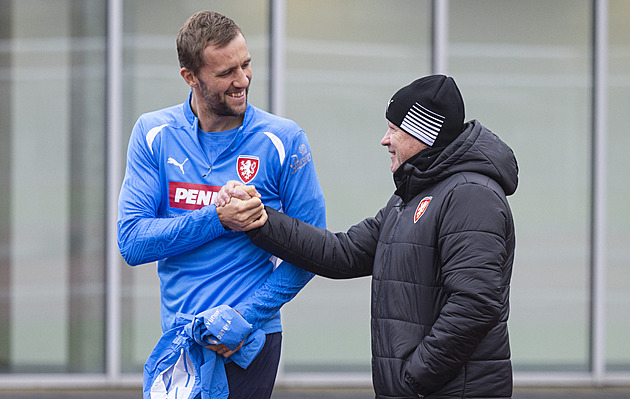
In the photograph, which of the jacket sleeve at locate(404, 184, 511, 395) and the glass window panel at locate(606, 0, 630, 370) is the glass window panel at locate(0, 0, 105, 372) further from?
the jacket sleeve at locate(404, 184, 511, 395)

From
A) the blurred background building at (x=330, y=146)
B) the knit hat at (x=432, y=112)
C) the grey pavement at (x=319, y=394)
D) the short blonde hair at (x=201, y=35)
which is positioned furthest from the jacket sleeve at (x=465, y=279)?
the blurred background building at (x=330, y=146)

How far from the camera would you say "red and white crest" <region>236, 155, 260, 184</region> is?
100 inches

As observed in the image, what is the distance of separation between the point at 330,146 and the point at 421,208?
3.98m

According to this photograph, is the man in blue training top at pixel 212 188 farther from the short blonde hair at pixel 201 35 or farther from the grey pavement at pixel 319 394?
the grey pavement at pixel 319 394

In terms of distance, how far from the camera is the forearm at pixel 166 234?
2430 mm

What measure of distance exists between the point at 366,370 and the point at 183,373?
4.15m

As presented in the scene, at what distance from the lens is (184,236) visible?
2.43 meters

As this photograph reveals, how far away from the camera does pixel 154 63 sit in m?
6.34

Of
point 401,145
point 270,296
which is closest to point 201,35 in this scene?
point 401,145

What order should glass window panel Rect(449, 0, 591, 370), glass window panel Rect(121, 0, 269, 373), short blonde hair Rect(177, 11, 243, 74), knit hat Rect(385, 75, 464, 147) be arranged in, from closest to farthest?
short blonde hair Rect(177, 11, 243, 74) < knit hat Rect(385, 75, 464, 147) < glass window panel Rect(121, 0, 269, 373) < glass window panel Rect(449, 0, 591, 370)

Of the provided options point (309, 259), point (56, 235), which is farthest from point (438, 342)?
point (56, 235)

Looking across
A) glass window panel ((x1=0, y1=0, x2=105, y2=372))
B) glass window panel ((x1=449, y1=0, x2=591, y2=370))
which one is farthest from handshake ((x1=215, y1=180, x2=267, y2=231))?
glass window panel ((x1=449, y1=0, x2=591, y2=370))

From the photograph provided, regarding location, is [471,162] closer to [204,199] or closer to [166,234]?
[204,199]

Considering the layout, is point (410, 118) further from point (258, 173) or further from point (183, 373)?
point (183, 373)
